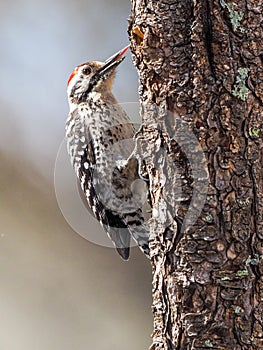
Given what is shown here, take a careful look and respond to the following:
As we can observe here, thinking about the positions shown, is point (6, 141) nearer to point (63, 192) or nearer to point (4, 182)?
point (4, 182)

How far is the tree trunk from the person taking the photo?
1473 millimetres

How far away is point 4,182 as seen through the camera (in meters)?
4.05

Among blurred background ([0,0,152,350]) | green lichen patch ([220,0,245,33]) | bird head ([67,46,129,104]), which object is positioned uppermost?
green lichen patch ([220,0,245,33])

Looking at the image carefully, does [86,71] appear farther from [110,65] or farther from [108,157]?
[108,157]

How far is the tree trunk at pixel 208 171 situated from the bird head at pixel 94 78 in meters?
1.22

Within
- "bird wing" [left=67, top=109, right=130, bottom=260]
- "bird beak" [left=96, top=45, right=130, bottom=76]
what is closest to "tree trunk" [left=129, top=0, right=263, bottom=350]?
"bird wing" [left=67, top=109, right=130, bottom=260]

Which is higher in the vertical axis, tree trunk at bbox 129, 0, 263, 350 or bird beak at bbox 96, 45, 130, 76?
bird beak at bbox 96, 45, 130, 76

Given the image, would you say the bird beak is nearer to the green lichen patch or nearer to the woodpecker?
the woodpecker

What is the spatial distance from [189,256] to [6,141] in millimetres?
3080

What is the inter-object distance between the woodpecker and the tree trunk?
891 mm

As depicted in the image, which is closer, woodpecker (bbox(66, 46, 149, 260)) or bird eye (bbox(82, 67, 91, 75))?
woodpecker (bbox(66, 46, 149, 260))

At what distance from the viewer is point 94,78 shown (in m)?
2.85

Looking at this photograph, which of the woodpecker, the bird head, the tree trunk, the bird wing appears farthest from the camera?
the bird head

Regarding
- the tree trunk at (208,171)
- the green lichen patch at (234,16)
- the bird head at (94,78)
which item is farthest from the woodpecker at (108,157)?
the green lichen patch at (234,16)
